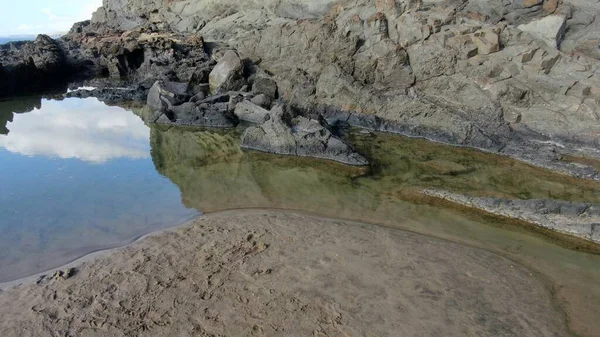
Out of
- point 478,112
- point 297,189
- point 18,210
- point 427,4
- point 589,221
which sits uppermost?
point 427,4

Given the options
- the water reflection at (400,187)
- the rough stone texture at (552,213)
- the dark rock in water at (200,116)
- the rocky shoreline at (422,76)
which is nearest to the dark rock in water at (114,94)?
the rocky shoreline at (422,76)

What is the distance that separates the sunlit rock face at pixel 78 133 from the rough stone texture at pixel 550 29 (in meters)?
12.6

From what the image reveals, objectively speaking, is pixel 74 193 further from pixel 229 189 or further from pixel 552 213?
pixel 552 213

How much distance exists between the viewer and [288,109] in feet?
45.4

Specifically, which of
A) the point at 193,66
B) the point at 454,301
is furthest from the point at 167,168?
the point at 193,66

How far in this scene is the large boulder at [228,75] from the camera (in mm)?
18656

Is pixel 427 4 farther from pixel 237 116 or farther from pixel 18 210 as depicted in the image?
pixel 18 210

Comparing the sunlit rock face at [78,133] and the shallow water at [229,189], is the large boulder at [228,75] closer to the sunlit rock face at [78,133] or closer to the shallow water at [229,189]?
the sunlit rock face at [78,133]

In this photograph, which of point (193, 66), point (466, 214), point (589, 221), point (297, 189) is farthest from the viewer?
point (193, 66)

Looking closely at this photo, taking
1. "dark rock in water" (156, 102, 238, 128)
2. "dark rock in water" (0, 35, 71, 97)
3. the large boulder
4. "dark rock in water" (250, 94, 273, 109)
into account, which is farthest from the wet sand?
"dark rock in water" (0, 35, 71, 97)

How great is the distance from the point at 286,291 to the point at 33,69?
22.5 m

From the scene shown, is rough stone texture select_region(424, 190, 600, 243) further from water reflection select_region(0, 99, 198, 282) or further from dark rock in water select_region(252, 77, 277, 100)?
dark rock in water select_region(252, 77, 277, 100)

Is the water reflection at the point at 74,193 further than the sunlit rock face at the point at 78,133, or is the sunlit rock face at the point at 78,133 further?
the sunlit rock face at the point at 78,133

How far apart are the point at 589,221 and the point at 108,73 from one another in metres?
25.0
